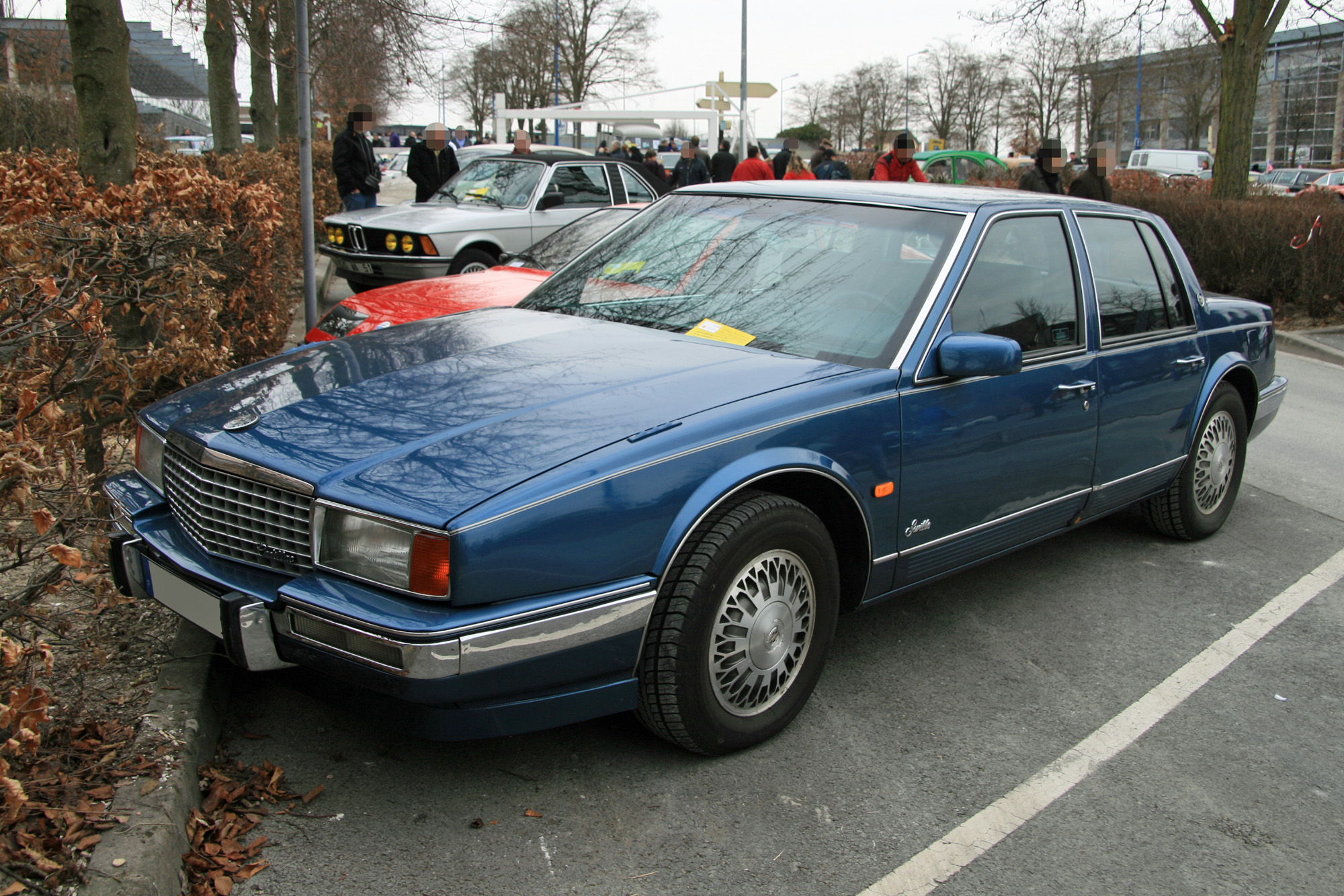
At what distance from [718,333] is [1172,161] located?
4790 cm

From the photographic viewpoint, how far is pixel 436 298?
22.2ft

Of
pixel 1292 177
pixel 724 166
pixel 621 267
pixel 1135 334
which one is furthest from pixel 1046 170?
pixel 1292 177

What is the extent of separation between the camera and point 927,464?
3.46m

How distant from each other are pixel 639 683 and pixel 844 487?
0.86 metres

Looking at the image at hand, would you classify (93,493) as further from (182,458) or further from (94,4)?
(94,4)

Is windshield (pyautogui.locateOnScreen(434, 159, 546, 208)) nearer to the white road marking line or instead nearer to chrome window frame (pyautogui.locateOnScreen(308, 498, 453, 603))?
the white road marking line

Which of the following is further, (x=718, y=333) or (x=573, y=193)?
(x=573, y=193)

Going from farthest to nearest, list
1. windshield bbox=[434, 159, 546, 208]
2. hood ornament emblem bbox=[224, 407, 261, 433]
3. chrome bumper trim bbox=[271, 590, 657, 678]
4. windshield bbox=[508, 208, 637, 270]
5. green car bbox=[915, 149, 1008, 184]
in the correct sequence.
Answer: green car bbox=[915, 149, 1008, 184] < windshield bbox=[434, 159, 546, 208] < windshield bbox=[508, 208, 637, 270] < hood ornament emblem bbox=[224, 407, 261, 433] < chrome bumper trim bbox=[271, 590, 657, 678]

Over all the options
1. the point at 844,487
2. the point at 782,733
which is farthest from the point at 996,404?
the point at 782,733

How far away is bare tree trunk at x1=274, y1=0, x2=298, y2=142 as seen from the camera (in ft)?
47.3

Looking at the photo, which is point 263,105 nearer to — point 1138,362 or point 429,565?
point 1138,362

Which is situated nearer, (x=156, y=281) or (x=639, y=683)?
(x=639, y=683)

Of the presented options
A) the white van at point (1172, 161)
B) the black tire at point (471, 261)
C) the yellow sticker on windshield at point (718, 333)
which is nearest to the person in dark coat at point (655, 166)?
the black tire at point (471, 261)

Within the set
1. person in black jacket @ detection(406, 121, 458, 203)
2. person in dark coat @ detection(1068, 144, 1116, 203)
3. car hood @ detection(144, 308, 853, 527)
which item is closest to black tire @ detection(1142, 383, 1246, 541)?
car hood @ detection(144, 308, 853, 527)
